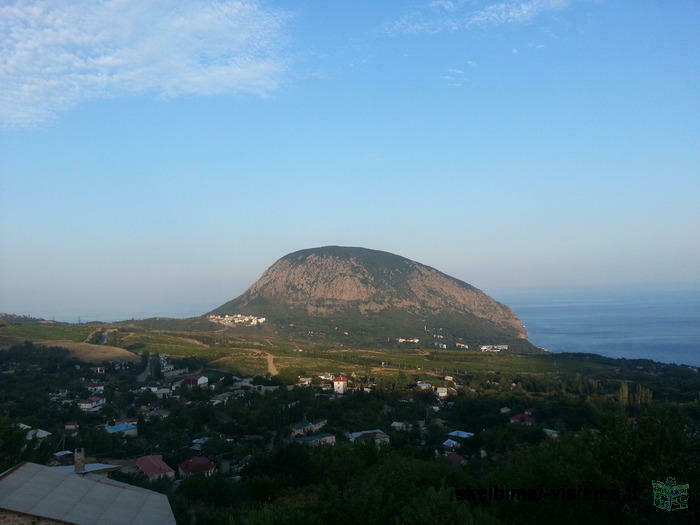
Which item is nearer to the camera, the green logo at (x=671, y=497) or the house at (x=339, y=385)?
the green logo at (x=671, y=497)

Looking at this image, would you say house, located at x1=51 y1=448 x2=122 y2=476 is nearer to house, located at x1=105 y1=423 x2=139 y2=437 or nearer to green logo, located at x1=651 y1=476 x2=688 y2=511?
house, located at x1=105 y1=423 x2=139 y2=437

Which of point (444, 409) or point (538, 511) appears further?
point (444, 409)

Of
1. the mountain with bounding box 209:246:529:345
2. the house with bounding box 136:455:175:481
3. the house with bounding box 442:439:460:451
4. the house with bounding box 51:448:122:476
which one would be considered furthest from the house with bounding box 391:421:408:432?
the mountain with bounding box 209:246:529:345

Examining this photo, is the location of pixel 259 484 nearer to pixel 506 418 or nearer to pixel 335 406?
pixel 335 406

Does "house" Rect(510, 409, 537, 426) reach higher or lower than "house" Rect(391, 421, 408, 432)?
higher

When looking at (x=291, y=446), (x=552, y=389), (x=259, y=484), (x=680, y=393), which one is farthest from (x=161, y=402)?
(x=680, y=393)

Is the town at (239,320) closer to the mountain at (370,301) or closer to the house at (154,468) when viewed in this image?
the mountain at (370,301)

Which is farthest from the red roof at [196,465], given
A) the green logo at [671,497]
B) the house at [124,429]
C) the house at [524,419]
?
the house at [524,419]
